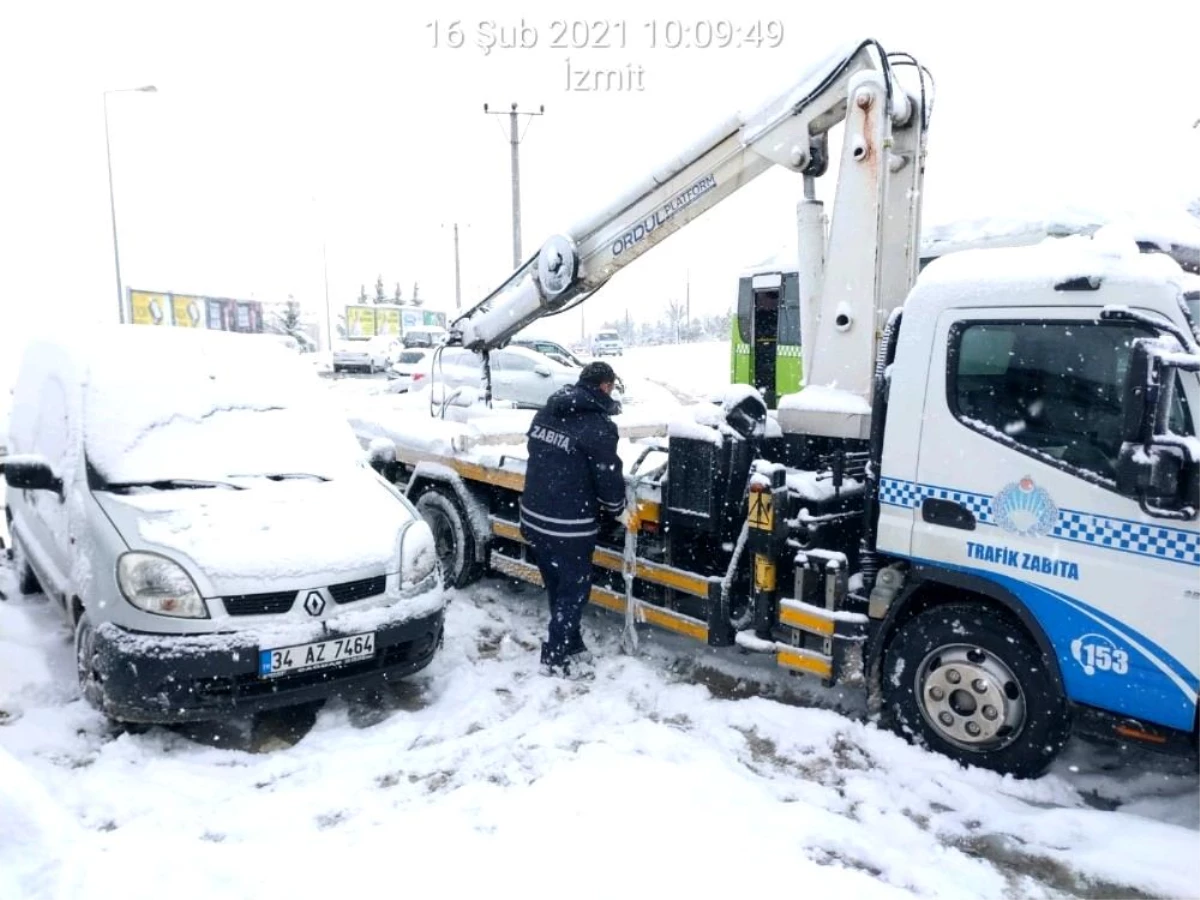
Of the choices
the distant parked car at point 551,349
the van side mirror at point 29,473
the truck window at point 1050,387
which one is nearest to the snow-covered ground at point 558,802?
the van side mirror at point 29,473

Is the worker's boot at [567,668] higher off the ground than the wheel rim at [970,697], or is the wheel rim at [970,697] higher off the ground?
the wheel rim at [970,697]

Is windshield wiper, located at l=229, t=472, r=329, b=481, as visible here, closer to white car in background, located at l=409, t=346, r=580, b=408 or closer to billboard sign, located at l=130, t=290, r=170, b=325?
white car in background, located at l=409, t=346, r=580, b=408

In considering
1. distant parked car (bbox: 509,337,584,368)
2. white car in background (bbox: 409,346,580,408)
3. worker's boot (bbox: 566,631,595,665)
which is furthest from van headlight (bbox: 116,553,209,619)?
distant parked car (bbox: 509,337,584,368)

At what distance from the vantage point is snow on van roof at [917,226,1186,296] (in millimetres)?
3332

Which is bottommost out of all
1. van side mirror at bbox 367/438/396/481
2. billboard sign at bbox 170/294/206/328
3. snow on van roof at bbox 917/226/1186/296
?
van side mirror at bbox 367/438/396/481

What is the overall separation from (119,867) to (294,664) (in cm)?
121

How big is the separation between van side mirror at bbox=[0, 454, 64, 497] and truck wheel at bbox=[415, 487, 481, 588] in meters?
2.51

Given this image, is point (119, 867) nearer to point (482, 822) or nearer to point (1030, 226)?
point (482, 822)

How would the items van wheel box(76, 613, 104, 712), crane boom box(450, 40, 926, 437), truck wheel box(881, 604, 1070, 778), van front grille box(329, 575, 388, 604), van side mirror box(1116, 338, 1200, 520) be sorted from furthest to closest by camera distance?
1. crane boom box(450, 40, 926, 437)
2. van front grille box(329, 575, 388, 604)
3. van wheel box(76, 613, 104, 712)
4. truck wheel box(881, 604, 1070, 778)
5. van side mirror box(1116, 338, 1200, 520)

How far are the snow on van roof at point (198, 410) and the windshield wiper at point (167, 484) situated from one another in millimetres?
28

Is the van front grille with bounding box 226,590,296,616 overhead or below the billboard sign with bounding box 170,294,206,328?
below

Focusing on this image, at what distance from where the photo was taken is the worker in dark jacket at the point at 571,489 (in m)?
4.83

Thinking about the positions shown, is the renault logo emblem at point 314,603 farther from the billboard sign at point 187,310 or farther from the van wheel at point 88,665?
the billboard sign at point 187,310

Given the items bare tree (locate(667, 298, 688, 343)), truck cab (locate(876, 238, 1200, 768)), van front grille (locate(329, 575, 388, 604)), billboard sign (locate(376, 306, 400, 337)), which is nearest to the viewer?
truck cab (locate(876, 238, 1200, 768))
